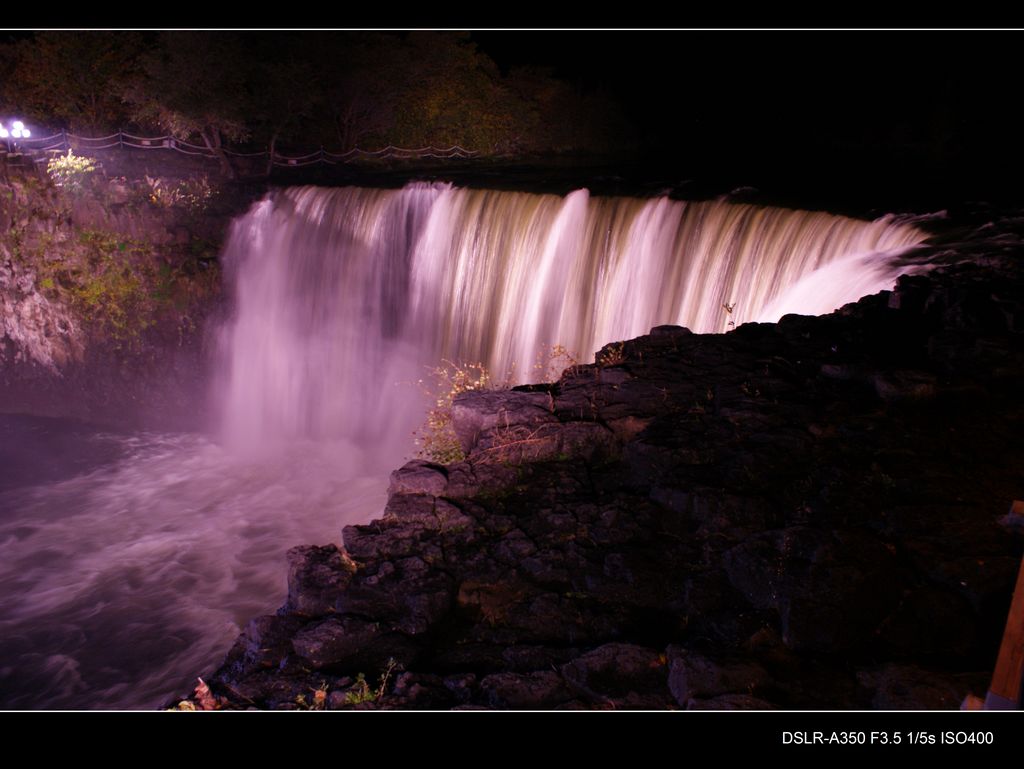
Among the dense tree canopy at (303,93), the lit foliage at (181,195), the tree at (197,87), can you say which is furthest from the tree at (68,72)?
the lit foliage at (181,195)

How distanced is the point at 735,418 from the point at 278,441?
12.4m

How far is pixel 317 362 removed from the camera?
53.4 ft

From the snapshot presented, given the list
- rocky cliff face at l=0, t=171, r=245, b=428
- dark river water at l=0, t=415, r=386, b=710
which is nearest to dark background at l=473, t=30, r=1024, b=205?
dark river water at l=0, t=415, r=386, b=710

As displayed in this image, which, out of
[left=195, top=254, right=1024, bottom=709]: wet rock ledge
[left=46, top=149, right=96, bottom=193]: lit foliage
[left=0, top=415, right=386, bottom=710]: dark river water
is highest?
[left=46, top=149, right=96, bottom=193]: lit foliage

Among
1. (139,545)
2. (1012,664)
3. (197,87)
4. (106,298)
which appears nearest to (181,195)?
(106,298)

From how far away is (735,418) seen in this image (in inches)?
216

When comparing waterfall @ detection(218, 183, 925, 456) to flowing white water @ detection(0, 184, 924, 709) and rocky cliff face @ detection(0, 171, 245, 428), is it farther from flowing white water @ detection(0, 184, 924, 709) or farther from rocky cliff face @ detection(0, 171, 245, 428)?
rocky cliff face @ detection(0, 171, 245, 428)

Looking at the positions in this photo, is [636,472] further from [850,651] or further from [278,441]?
[278,441]

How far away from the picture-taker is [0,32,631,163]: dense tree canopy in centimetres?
1855

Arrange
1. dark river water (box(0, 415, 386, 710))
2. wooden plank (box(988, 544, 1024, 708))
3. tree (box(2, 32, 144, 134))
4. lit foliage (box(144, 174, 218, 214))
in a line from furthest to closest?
1. tree (box(2, 32, 144, 134))
2. lit foliage (box(144, 174, 218, 214))
3. dark river water (box(0, 415, 386, 710))
4. wooden plank (box(988, 544, 1024, 708))

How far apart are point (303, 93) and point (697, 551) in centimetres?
1984

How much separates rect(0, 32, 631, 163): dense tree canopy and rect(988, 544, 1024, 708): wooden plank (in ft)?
65.2

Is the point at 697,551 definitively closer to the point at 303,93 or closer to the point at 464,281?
the point at 464,281

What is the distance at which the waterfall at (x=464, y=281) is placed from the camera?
10641 mm
